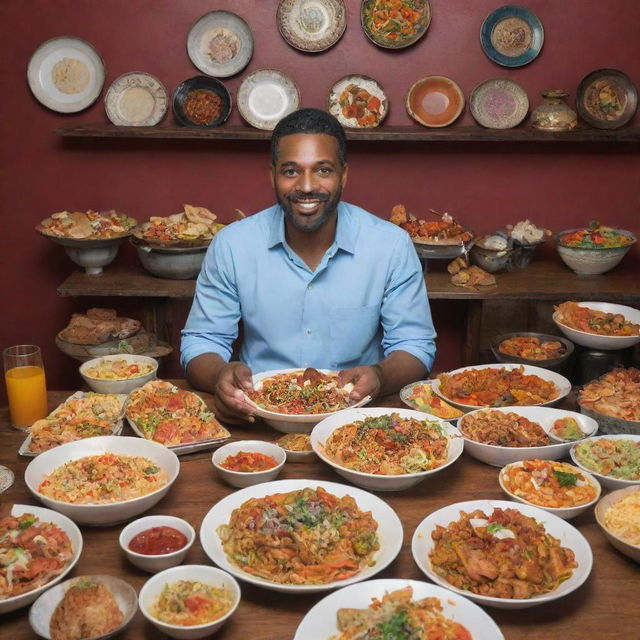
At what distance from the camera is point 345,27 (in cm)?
480

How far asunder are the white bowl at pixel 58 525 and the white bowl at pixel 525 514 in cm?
76

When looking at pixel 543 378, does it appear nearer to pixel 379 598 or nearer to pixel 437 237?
pixel 379 598

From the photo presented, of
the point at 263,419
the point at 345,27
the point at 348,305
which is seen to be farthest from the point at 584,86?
the point at 263,419

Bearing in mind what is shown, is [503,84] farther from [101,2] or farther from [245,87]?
[101,2]

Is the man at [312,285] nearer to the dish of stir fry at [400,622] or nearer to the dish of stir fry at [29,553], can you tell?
the dish of stir fry at [29,553]

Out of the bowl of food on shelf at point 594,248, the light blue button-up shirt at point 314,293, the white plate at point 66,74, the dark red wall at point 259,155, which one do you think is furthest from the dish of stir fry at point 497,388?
the white plate at point 66,74

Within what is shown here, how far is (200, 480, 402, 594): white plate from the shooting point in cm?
161

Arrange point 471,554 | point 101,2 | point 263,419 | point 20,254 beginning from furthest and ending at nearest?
point 20,254
point 101,2
point 263,419
point 471,554

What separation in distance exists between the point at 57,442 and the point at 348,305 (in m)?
1.40

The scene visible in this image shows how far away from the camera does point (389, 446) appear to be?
2.14 metres

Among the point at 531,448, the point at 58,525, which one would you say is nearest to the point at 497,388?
the point at 531,448

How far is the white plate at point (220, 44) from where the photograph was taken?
189 inches

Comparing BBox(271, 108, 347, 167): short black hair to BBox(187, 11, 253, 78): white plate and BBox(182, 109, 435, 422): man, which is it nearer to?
BBox(182, 109, 435, 422): man

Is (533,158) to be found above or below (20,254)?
above
